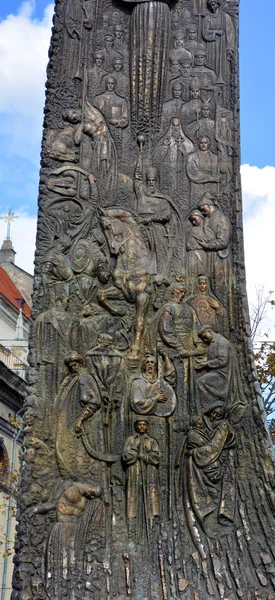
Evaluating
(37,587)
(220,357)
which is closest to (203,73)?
(220,357)

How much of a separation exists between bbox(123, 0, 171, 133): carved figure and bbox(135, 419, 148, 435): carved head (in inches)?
118

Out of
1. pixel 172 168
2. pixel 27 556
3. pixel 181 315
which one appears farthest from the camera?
pixel 172 168

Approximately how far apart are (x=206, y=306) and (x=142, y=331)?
0.66m

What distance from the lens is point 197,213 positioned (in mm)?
8797

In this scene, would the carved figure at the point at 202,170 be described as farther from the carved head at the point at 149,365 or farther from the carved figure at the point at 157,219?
the carved head at the point at 149,365

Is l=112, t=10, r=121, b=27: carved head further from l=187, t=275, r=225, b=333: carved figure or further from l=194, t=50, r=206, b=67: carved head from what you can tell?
l=187, t=275, r=225, b=333: carved figure

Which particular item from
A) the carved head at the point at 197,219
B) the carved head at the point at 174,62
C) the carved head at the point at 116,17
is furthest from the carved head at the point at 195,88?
the carved head at the point at 197,219

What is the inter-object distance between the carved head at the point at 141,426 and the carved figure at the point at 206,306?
3.68 ft

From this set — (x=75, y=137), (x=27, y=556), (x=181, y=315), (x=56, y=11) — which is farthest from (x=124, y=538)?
(x=56, y=11)

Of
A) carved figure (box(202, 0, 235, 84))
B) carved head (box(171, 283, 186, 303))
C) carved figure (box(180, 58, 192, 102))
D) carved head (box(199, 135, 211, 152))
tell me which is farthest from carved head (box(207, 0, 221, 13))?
carved head (box(171, 283, 186, 303))

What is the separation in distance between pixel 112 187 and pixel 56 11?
6.92ft

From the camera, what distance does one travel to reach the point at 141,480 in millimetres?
7883

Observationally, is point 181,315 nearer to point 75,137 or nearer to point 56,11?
point 75,137

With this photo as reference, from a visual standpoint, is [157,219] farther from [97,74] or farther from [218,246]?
[97,74]
